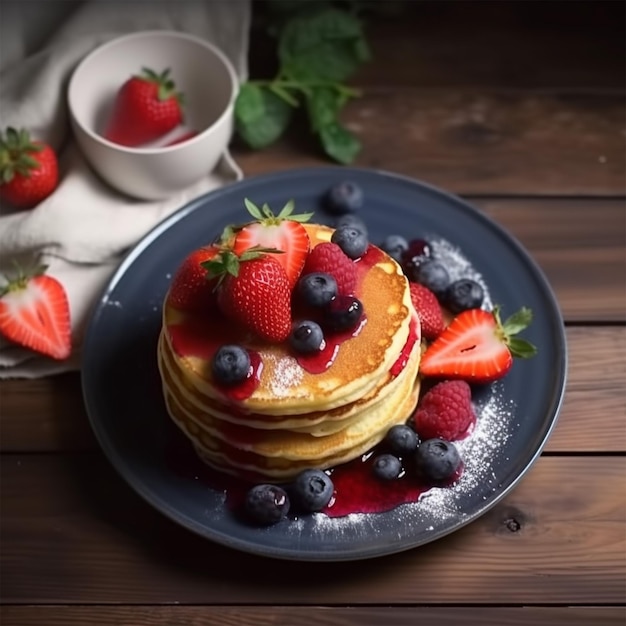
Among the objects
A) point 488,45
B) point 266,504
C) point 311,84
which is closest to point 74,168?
point 311,84

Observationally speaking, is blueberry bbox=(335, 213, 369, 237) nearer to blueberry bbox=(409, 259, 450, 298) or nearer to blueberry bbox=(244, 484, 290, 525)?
blueberry bbox=(409, 259, 450, 298)

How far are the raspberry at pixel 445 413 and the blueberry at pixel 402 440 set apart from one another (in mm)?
27

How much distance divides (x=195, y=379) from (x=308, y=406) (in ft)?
0.54

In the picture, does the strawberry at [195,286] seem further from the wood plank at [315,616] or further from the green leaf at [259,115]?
the green leaf at [259,115]

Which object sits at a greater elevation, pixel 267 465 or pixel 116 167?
pixel 116 167

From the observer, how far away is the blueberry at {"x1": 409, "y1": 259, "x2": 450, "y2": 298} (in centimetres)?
166

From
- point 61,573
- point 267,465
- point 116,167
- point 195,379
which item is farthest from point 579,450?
point 116,167

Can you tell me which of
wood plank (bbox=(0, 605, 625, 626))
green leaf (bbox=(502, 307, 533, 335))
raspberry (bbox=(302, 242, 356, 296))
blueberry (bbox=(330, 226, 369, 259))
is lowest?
wood plank (bbox=(0, 605, 625, 626))

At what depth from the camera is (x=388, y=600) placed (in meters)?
1.44

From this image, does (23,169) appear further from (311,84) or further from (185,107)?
(311,84)

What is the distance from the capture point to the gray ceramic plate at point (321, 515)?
56.2 inches

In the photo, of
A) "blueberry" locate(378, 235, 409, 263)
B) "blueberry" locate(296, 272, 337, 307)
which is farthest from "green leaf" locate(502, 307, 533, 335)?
"blueberry" locate(296, 272, 337, 307)

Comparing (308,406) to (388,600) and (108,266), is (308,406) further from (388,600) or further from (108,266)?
(108,266)

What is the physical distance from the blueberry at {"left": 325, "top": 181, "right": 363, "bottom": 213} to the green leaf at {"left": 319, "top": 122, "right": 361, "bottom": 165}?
0.60ft
